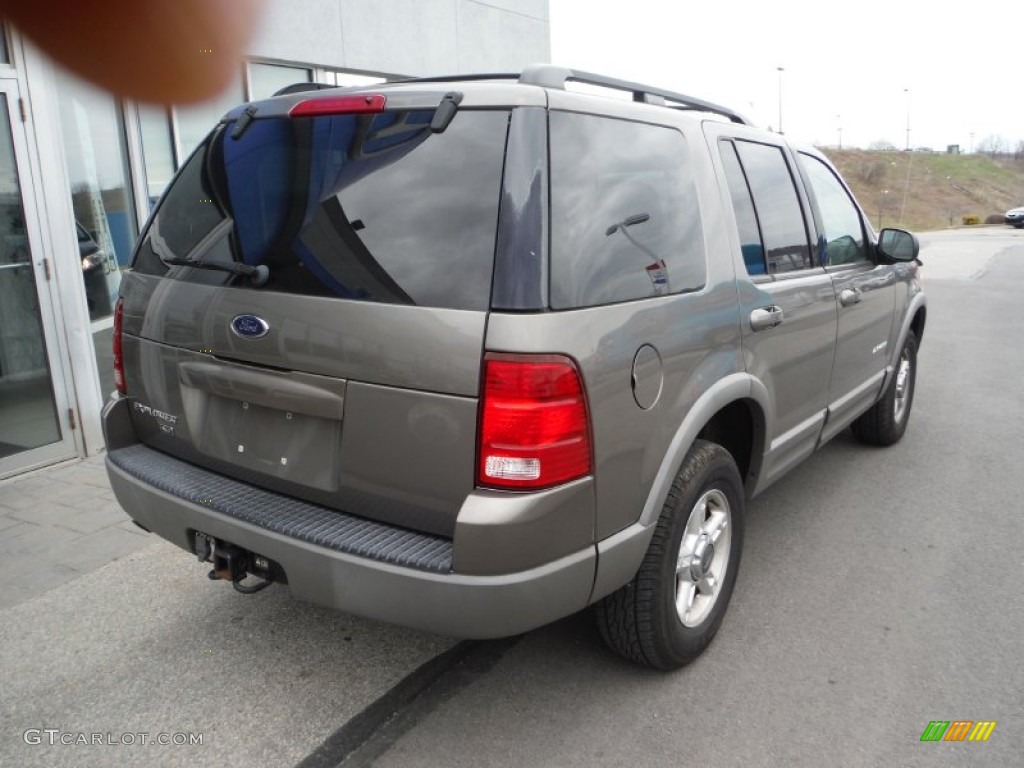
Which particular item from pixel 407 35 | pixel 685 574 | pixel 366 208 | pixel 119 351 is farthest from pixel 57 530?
pixel 407 35

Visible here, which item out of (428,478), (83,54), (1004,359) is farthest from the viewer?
(1004,359)

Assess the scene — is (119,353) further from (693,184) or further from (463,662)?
(693,184)

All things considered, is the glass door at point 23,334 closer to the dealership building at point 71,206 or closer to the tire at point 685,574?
the dealership building at point 71,206

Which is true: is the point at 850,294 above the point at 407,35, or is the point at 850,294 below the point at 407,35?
below

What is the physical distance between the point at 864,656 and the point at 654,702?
34.3 inches

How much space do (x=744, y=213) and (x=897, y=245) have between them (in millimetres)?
1885

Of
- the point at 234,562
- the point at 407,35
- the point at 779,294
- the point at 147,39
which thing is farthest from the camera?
the point at 407,35

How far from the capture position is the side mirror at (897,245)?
4699 millimetres

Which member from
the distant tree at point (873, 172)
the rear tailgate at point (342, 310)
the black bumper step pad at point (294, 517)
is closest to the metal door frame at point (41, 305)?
the black bumper step pad at point (294, 517)

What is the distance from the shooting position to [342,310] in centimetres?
242

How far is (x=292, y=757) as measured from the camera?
102 inches

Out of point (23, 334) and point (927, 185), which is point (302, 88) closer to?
point (23, 334)

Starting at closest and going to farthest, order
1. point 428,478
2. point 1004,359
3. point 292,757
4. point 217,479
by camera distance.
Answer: point 428,478 → point 292,757 → point 217,479 → point 1004,359

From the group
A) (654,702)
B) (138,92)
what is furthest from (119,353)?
(138,92)
